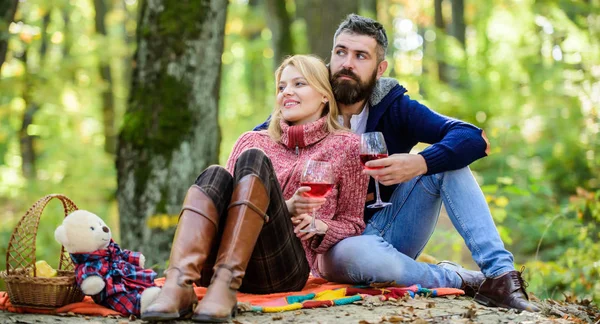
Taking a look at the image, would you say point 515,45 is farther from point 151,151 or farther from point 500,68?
point 151,151

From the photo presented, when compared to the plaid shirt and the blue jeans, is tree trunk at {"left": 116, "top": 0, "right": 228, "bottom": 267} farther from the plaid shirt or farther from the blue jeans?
the plaid shirt

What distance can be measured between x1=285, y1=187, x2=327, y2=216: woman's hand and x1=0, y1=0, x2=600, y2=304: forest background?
74.8 inches

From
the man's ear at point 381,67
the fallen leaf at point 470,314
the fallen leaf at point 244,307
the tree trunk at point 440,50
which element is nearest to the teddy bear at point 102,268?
the fallen leaf at point 244,307

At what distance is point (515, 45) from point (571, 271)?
25.1 feet

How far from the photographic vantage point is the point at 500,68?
461 inches

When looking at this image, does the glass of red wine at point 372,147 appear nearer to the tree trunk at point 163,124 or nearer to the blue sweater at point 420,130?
the blue sweater at point 420,130

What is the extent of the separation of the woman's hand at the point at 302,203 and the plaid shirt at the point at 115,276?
790 mm

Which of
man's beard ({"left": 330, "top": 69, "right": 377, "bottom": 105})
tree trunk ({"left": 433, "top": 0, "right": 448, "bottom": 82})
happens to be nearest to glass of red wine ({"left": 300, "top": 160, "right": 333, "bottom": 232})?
man's beard ({"left": 330, "top": 69, "right": 377, "bottom": 105})

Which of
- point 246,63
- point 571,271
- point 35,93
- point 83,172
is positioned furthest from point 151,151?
point 246,63

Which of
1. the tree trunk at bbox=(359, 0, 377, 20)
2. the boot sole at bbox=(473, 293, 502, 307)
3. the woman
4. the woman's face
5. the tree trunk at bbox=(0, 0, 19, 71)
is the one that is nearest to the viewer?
the woman

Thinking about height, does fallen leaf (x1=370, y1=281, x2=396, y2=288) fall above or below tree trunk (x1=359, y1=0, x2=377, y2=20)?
below

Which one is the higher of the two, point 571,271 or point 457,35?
point 457,35

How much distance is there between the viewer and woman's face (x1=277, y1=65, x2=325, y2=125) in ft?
12.5

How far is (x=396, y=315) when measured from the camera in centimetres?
315
